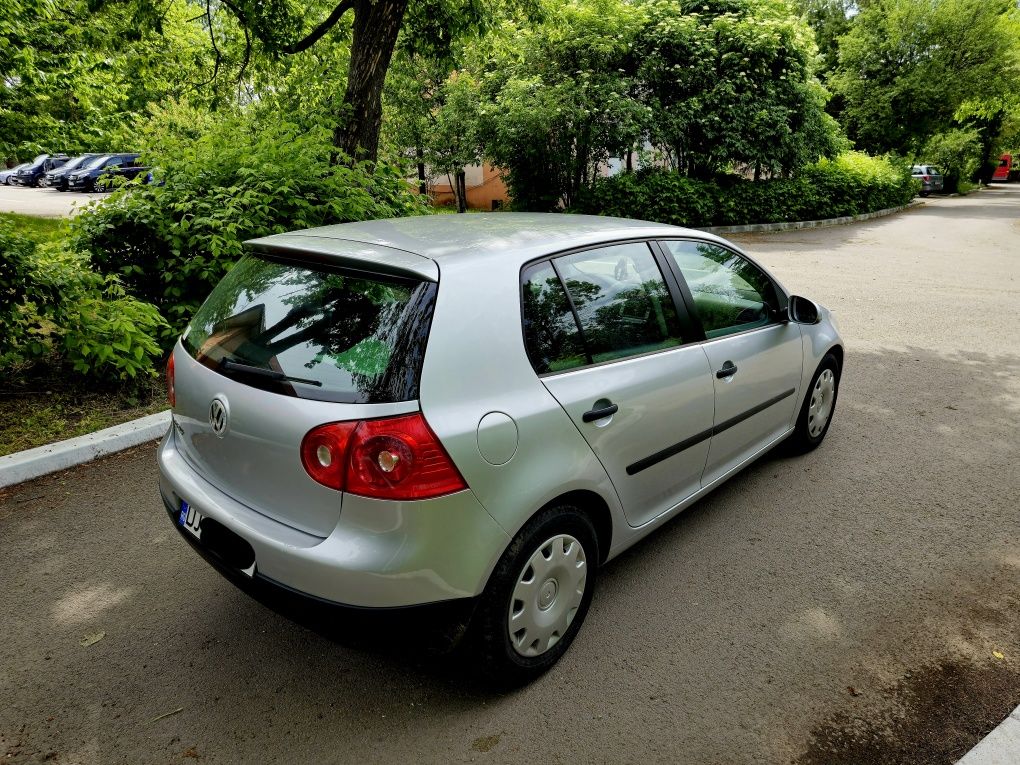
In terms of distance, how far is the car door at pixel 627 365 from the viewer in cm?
263

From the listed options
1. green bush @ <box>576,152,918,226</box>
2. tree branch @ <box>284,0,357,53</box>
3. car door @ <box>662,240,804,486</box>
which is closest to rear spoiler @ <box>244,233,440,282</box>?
car door @ <box>662,240,804,486</box>

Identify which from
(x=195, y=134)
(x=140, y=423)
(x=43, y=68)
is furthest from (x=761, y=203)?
(x=140, y=423)

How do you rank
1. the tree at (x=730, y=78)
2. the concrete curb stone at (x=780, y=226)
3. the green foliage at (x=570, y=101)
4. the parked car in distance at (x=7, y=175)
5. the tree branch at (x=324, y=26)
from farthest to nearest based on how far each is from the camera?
the parked car in distance at (x=7, y=175) < the concrete curb stone at (x=780, y=226) < the tree at (x=730, y=78) < the green foliage at (x=570, y=101) < the tree branch at (x=324, y=26)

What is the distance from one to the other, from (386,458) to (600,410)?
918mm

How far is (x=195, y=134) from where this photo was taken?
7707 millimetres

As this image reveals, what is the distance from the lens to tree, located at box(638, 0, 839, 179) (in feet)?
55.2

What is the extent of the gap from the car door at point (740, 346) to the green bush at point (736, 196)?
43.1 feet

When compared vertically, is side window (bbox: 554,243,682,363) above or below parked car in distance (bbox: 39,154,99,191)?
below

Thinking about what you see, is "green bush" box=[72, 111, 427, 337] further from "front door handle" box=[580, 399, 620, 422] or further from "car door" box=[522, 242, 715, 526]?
"front door handle" box=[580, 399, 620, 422]

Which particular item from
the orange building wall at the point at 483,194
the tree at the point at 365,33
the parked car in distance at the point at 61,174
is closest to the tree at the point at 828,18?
the orange building wall at the point at 483,194

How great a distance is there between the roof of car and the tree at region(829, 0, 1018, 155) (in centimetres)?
3116

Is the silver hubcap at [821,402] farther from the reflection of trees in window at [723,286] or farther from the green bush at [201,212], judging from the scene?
the green bush at [201,212]

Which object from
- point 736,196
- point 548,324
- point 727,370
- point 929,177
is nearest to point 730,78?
point 736,196

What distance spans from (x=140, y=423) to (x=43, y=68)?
11.0 m
